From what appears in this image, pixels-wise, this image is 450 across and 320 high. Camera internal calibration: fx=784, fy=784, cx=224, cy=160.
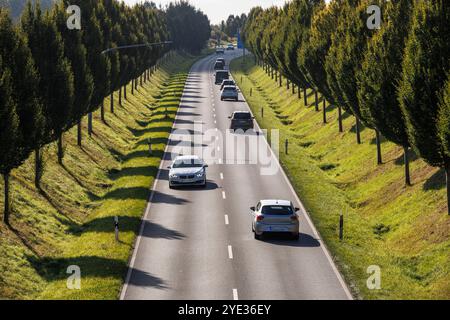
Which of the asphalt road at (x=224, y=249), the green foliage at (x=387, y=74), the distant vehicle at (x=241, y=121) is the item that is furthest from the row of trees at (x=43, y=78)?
the green foliage at (x=387, y=74)

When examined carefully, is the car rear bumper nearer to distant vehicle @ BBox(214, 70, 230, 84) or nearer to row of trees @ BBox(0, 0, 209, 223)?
row of trees @ BBox(0, 0, 209, 223)

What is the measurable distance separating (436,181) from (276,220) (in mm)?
10457

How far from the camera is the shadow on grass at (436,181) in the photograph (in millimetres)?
38500

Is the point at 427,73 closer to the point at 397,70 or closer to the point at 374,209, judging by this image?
the point at 397,70

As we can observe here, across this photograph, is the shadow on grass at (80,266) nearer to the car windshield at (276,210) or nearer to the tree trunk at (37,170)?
the car windshield at (276,210)

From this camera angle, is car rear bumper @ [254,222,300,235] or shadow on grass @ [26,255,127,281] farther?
car rear bumper @ [254,222,300,235]

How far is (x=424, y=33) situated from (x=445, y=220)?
26.4 feet

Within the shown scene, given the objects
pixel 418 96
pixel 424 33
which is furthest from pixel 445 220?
pixel 424 33

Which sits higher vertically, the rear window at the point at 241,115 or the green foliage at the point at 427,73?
the green foliage at the point at 427,73

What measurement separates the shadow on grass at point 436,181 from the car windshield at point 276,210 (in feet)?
29.4

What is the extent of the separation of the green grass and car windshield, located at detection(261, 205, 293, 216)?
220 cm

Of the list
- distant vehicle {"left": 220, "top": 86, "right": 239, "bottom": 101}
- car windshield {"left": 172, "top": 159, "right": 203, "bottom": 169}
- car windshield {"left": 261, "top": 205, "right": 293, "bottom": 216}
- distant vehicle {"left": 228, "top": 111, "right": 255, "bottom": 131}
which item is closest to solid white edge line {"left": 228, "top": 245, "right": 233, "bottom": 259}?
car windshield {"left": 261, "top": 205, "right": 293, "bottom": 216}

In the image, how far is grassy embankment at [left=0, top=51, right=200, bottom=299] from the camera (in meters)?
28.6

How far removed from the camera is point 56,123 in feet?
138
